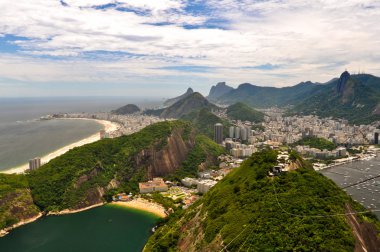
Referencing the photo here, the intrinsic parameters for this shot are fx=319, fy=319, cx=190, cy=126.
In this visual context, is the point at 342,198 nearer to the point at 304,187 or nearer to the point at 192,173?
the point at 304,187

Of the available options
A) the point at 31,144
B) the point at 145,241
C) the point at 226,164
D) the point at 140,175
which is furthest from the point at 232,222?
the point at 31,144

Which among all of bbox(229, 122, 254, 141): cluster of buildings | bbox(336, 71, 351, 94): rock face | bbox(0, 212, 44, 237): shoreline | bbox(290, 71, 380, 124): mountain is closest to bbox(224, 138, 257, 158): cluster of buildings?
bbox(229, 122, 254, 141): cluster of buildings

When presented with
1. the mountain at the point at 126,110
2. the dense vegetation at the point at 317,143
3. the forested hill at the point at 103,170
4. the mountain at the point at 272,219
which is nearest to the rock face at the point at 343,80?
the dense vegetation at the point at 317,143

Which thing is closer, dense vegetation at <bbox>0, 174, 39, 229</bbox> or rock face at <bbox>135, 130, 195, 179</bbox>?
dense vegetation at <bbox>0, 174, 39, 229</bbox>

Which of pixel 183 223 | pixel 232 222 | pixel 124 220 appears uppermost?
pixel 232 222

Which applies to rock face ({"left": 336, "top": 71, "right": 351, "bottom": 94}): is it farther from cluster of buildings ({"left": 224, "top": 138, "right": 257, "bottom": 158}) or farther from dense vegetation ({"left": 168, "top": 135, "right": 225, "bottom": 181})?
dense vegetation ({"left": 168, "top": 135, "right": 225, "bottom": 181})

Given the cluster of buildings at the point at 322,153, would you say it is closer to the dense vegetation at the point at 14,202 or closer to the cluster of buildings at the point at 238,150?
the cluster of buildings at the point at 238,150

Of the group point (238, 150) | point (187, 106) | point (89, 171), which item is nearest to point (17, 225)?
point (89, 171)
